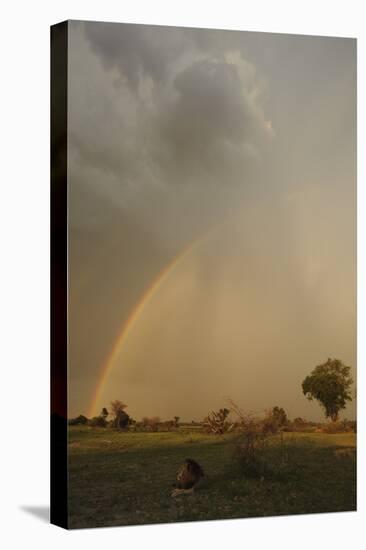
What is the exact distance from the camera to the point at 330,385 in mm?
16906

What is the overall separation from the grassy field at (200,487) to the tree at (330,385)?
0.31 metres

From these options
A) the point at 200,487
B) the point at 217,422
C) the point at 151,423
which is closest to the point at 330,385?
the point at 217,422

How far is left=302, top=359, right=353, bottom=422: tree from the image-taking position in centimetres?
1684

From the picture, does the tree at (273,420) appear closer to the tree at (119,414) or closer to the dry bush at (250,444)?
the dry bush at (250,444)

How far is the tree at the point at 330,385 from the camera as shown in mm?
16844

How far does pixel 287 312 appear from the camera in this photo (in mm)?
16688

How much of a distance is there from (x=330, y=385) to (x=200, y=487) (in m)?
1.79

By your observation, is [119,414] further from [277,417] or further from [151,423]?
[277,417]

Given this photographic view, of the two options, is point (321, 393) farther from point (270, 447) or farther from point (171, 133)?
point (171, 133)

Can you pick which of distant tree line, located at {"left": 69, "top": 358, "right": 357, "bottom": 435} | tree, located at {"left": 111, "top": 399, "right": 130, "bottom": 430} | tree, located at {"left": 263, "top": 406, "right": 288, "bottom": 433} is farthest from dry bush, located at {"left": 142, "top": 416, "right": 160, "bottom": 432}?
tree, located at {"left": 263, "top": 406, "right": 288, "bottom": 433}

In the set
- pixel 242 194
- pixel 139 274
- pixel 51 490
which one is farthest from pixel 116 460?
pixel 242 194

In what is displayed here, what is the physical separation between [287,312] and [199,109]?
88.0 inches

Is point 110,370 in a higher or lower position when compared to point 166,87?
lower

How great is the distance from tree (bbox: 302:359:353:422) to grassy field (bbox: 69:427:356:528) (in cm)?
31
